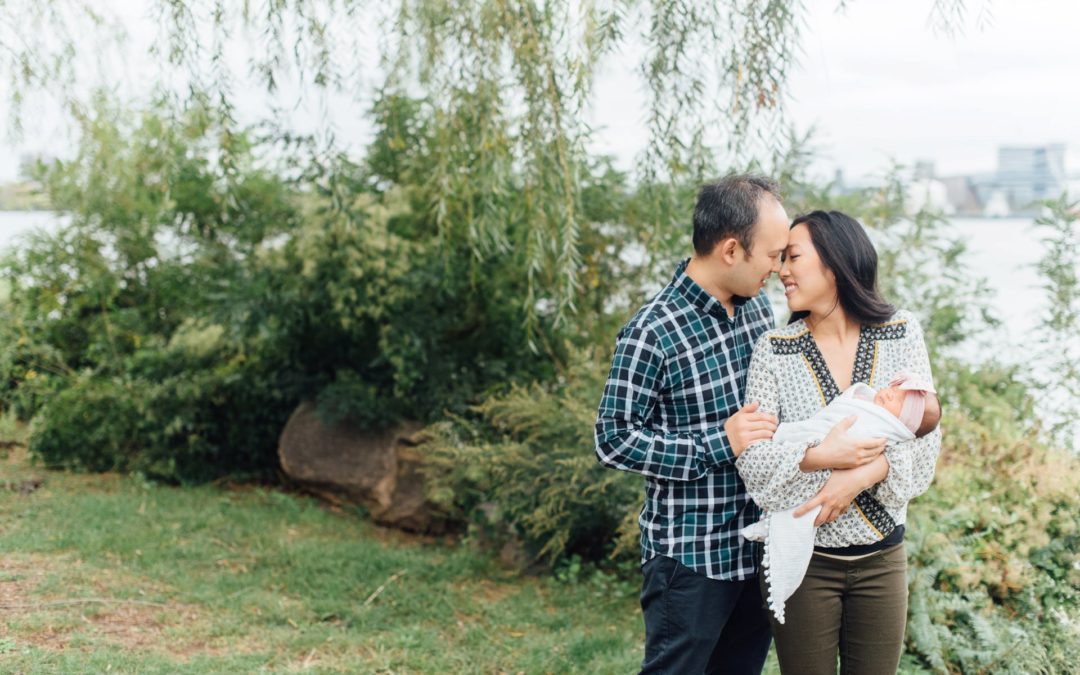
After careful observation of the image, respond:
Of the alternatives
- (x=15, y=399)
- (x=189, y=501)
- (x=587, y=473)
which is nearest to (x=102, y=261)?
(x=15, y=399)

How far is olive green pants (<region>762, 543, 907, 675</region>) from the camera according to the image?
2312 mm

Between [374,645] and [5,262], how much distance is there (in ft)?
17.5

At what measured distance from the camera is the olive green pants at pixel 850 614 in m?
2.31

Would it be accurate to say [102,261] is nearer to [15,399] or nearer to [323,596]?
[15,399]

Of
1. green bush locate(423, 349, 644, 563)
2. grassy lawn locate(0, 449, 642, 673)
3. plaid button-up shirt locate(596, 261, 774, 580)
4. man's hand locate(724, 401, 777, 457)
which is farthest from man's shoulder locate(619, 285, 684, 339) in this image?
green bush locate(423, 349, 644, 563)

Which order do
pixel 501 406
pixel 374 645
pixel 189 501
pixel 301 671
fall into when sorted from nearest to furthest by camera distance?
pixel 301 671
pixel 374 645
pixel 501 406
pixel 189 501

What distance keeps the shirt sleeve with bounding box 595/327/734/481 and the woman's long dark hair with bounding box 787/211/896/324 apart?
0.44 metres

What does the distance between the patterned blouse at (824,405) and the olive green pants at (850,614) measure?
0.07 metres

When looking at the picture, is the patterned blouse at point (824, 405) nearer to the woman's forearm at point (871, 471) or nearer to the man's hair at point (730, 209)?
the woman's forearm at point (871, 471)

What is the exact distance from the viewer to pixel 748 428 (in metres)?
2.25

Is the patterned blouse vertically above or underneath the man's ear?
underneath

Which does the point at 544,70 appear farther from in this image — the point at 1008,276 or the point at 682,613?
the point at 1008,276

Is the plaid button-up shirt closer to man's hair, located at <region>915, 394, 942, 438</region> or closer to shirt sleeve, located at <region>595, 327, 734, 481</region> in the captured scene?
shirt sleeve, located at <region>595, 327, 734, 481</region>

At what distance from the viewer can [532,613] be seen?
4.69 meters
